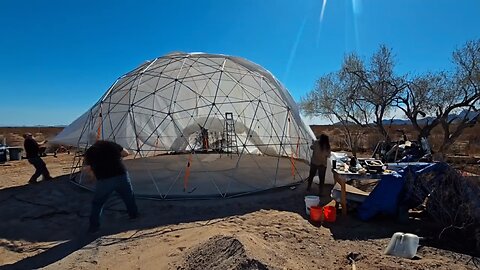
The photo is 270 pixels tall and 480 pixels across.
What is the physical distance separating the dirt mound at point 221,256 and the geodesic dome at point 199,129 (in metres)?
3.71

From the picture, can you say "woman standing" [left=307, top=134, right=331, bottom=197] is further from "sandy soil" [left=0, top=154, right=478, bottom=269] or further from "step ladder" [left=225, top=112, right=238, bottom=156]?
"step ladder" [left=225, top=112, right=238, bottom=156]

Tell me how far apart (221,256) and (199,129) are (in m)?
10.1

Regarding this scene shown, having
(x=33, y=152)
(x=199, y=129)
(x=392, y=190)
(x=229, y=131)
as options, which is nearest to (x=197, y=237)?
(x=392, y=190)

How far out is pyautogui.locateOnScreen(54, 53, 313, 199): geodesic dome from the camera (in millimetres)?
9094

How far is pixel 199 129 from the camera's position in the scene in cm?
1379

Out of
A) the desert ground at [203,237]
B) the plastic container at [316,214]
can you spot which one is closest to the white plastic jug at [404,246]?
the desert ground at [203,237]

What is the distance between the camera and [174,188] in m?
8.41

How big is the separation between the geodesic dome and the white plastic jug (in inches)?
166

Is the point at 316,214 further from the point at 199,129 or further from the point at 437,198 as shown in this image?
the point at 199,129

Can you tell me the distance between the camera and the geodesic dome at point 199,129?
29.8 ft

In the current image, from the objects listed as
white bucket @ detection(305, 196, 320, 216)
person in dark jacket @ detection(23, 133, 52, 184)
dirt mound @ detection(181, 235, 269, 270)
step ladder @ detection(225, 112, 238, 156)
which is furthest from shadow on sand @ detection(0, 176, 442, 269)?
step ladder @ detection(225, 112, 238, 156)

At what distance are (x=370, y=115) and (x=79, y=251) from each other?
18.2m

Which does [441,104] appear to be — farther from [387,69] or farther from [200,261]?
[200,261]

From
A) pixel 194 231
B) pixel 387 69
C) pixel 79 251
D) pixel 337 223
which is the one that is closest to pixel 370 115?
pixel 387 69
